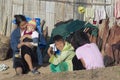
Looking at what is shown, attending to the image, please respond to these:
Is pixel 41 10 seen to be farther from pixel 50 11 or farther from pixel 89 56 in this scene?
pixel 89 56

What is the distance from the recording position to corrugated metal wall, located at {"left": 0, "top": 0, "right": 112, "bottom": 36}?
40.9ft

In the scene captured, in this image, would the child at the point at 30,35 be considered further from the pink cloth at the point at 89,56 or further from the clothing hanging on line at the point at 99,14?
the pink cloth at the point at 89,56

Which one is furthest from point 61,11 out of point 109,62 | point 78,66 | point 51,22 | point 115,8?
point 78,66

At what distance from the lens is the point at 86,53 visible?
9023mm

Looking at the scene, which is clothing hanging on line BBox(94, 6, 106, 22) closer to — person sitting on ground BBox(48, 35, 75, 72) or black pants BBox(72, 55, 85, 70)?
person sitting on ground BBox(48, 35, 75, 72)

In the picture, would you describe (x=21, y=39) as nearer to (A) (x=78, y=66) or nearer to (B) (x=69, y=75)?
(A) (x=78, y=66)

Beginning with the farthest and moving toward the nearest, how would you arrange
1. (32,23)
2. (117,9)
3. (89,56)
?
(117,9) → (32,23) → (89,56)

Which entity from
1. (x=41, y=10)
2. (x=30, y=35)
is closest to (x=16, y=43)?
(x=30, y=35)

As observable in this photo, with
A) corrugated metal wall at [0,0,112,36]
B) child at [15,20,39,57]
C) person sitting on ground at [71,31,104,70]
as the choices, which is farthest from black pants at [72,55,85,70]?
corrugated metal wall at [0,0,112,36]

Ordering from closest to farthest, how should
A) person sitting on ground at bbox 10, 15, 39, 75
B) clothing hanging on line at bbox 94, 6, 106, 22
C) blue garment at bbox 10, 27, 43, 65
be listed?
person sitting on ground at bbox 10, 15, 39, 75
blue garment at bbox 10, 27, 43, 65
clothing hanging on line at bbox 94, 6, 106, 22

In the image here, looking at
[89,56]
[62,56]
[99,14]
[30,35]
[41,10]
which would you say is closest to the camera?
[89,56]

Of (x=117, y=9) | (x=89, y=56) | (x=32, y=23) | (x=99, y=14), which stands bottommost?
(x=89, y=56)

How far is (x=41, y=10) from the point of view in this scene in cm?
1257

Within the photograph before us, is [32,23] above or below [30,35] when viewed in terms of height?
above
